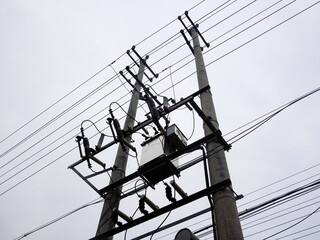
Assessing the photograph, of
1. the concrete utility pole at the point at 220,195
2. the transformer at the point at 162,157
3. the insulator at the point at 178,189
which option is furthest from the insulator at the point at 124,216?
the concrete utility pole at the point at 220,195

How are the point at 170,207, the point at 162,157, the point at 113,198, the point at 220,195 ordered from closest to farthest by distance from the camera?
the point at 220,195 → the point at 170,207 → the point at 162,157 → the point at 113,198

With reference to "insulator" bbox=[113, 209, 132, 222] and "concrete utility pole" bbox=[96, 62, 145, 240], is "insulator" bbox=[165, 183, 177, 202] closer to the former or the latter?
"insulator" bbox=[113, 209, 132, 222]

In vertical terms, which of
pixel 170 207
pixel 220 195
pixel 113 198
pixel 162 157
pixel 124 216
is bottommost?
pixel 220 195

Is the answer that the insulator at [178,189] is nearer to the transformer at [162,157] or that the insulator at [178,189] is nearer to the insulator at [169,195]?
the insulator at [169,195]

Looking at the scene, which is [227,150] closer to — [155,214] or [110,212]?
A: [155,214]

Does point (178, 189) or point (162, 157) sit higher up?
point (162, 157)

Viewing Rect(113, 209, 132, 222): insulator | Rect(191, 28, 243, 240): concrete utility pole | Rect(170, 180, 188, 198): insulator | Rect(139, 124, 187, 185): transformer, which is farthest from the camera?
Rect(139, 124, 187, 185): transformer

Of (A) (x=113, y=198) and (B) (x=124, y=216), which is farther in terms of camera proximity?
(A) (x=113, y=198)

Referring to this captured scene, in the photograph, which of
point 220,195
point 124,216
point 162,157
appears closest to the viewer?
point 220,195

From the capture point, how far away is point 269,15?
7727mm

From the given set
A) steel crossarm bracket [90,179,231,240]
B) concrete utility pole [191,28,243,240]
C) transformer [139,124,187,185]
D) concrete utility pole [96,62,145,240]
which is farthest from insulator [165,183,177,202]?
concrete utility pole [96,62,145,240]

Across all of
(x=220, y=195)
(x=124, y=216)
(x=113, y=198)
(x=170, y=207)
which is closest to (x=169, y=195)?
(x=170, y=207)

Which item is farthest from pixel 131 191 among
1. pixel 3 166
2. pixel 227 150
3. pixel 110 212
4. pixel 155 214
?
pixel 3 166

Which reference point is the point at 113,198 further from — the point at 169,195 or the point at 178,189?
the point at 178,189
